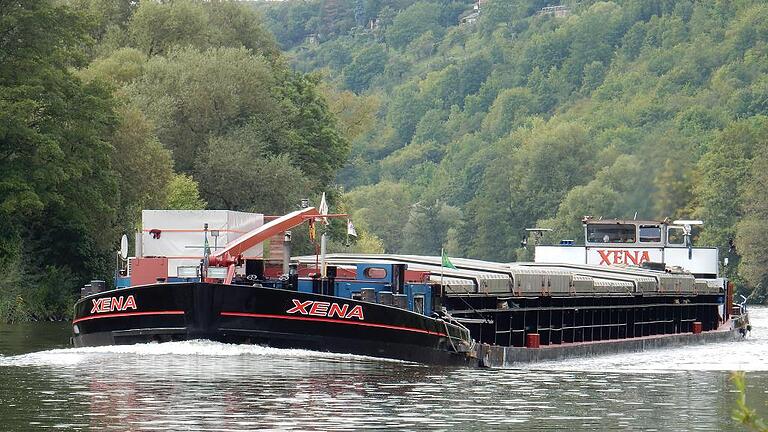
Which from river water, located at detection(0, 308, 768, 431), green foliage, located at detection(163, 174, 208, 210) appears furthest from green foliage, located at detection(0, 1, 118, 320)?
river water, located at detection(0, 308, 768, 431)

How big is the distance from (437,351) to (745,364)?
35.8 feet

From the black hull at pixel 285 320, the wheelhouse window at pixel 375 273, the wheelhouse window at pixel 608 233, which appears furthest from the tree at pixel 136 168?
the black hull at pixel 285 320

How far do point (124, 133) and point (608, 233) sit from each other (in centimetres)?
1890

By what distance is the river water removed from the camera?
2622 cm

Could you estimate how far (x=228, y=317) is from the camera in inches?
1460

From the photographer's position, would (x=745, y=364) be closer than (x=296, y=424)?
No

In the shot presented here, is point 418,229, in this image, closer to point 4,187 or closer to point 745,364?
point 4,187

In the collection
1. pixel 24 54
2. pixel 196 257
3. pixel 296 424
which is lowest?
pixel 296 424

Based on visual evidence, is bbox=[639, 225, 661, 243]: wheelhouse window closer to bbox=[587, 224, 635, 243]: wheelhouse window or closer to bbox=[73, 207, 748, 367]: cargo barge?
bbox=[587, 224, 635, 243]: wheelhouse window

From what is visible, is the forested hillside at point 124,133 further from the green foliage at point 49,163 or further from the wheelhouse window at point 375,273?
the wheelhouse window at point 375,273

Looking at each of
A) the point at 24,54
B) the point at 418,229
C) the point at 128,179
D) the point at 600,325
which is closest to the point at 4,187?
the point at 24,54

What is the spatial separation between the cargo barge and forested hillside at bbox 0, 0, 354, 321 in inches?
714

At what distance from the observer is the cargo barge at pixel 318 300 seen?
1457 inches

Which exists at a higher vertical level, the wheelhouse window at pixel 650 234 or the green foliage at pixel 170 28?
the green foliage at pixel 170 28
